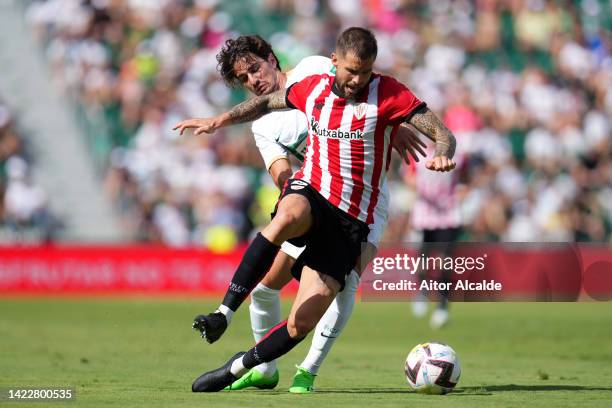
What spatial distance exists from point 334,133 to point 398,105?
464 mm

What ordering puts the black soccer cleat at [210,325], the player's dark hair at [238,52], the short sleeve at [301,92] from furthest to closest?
the player's dark hair at [238,52] → the short sleeve at [301,92] → the black soccer cleat at [210,325]

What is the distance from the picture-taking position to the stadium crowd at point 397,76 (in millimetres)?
20594

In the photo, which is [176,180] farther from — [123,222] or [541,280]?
[541,280]

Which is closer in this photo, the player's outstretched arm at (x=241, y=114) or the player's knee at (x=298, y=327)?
the player's knee at (x=298, y=327)

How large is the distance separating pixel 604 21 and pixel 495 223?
245 inches

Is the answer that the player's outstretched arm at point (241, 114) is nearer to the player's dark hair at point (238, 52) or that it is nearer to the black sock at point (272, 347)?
the player's dark hair at point (238, 52)

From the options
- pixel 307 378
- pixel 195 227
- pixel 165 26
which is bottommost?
pixel 307 378

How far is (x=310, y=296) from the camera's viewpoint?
7.51 meters

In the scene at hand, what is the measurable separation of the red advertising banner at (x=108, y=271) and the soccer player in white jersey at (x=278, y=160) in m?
11.4

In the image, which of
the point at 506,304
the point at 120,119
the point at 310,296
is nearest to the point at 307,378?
the point at 310,296

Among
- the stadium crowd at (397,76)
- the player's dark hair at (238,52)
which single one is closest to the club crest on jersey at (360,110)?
the player's dark hair at (238,52)

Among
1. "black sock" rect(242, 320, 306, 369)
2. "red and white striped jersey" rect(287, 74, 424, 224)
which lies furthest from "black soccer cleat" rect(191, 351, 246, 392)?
"red and white striped jersey" rect(287, 74, 424, 224)

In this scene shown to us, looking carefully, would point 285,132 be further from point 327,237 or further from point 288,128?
point 327,237

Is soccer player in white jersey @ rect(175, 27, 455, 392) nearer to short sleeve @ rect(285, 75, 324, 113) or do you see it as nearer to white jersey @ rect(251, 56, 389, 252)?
short sleeve @ rect(285, 75, 324, 113)
